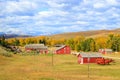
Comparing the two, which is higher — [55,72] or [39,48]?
[39,48]

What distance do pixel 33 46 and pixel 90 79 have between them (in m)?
97.6

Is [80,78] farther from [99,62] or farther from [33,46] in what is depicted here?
[33,46]

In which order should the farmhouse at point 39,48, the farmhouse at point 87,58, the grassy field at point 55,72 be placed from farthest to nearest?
the farmhouse at point 39,48
the farmhouse at point 87,58
the grassy field at point 55,72

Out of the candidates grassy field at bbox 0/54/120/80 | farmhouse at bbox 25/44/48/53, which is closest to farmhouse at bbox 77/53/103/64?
grassy field at bbox 0/54/120/80

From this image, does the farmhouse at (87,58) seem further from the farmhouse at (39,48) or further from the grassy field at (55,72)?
the farmhouse at (39,48)

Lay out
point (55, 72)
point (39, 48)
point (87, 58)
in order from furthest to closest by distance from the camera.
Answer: point (39, 48), point (87, 58), point (55, 72)

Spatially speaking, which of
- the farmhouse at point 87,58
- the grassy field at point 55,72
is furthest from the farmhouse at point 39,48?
the grassy field at point 55,72

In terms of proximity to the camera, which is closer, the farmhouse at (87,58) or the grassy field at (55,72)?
the grassy field at (55,72)

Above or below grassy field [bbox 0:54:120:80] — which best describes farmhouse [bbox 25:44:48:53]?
above

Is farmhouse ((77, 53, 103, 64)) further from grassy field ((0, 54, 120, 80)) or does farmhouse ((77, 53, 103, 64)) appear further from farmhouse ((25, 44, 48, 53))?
farmhouse ((25, 44, 48, 53))

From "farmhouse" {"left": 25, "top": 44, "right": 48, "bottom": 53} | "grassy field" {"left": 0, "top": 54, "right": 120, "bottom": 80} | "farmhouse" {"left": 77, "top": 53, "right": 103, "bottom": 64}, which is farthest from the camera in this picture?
"farmhouse" {"left": 25, "top": 44, "right": 48, "bottom": 53}

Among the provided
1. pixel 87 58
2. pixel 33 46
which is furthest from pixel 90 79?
pixel 33 46

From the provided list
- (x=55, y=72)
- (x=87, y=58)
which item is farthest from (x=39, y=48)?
(x=55, y=72)

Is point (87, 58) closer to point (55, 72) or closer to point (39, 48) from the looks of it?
point (55, 72)
